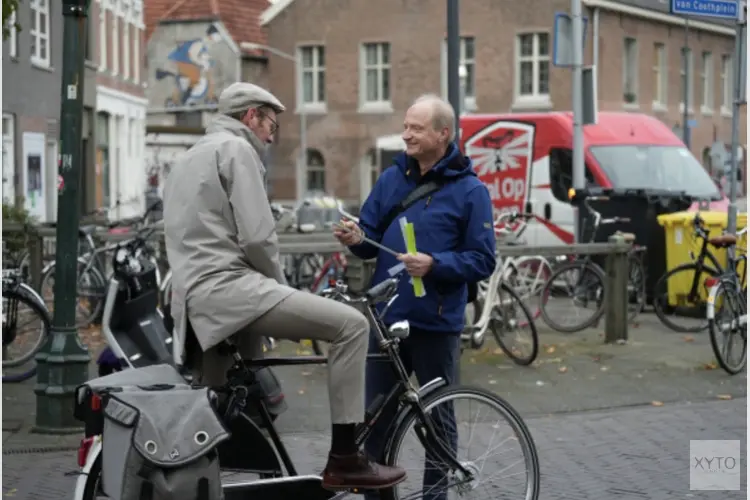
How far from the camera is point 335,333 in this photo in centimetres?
589

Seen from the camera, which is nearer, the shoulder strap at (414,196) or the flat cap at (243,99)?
the flat cap at (243,99)

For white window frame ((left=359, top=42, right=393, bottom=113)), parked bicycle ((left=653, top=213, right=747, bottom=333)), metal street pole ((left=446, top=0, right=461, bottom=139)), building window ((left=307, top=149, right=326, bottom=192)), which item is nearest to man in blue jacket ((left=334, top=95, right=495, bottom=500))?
metal street pole ((left=446, top=0, right=461, bottom=139))

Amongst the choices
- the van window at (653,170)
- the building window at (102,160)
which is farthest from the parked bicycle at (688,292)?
the building window at (102,160)

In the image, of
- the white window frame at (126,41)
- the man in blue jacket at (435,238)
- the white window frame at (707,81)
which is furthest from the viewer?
the white window frame at (707,81)

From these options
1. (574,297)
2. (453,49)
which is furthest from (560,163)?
(453,49)

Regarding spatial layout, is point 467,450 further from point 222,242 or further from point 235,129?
point 235,129

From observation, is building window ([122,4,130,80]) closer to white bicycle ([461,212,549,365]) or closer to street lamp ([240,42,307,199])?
street lamp ([240,42,307,199])

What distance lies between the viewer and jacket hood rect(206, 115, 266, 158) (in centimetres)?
610

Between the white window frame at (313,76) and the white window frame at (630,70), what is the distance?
10256mm

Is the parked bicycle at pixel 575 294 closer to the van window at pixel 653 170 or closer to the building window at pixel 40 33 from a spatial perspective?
the van window at pixel 653 170

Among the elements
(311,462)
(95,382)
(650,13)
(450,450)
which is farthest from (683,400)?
(650,13)

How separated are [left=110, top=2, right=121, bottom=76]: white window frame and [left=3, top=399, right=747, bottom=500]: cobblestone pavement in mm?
37726

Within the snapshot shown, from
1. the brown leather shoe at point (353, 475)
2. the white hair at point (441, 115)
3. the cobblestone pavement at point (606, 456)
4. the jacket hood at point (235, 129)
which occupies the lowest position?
the cobblestone pavement at point (606, 456)

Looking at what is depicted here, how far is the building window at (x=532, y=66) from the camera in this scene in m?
Answer: 48.6
